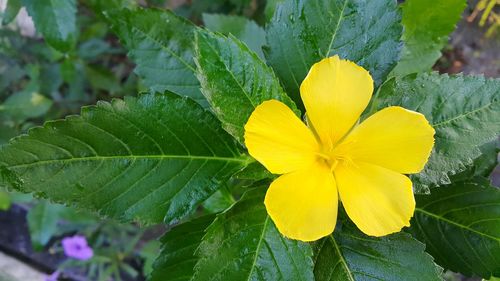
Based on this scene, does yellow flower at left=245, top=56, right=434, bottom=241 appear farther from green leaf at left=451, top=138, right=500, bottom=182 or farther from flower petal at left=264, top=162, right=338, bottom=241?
green leaf at left=451, top=138, right=500, bottom=182

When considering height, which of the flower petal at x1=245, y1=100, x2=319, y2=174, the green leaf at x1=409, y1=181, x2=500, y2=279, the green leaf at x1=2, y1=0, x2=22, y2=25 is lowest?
the green leaf at x1=409, y1=181, x2=500, y2=279

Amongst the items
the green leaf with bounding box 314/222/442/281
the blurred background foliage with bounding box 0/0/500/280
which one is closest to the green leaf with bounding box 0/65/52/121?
the blurred background foliage with bounding box 0/0/500/280

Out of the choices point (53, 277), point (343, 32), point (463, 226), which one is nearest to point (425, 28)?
point (343, 32)

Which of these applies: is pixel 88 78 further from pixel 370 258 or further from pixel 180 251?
pixel 370 258

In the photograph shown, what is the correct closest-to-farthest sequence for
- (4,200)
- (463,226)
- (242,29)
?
(463,226)
(242,29)
(4,200)

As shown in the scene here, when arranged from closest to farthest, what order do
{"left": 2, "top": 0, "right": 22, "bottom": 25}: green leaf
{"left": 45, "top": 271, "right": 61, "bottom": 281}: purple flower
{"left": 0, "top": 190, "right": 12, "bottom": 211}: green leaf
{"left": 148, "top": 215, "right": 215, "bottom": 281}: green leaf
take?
{"left": 148, "top": 215, "right": 215, "bottom": 281}: green leaf, {"left": 2, "top": 0, "right": 22, "bottom": 25}: green leaf, {"left": 0, "top": 190, "right": 12, "bottom": 211}: green leaf, {"left": 45, "top": 271, "right": 61, "bottom": 281}: purple flower

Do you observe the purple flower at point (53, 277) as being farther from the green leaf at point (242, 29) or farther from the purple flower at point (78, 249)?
the green leaf at point (242, 29)

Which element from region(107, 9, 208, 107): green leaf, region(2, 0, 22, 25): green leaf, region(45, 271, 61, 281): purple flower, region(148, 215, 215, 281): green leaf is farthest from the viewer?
region(45, 271, 61, 281): purple flower

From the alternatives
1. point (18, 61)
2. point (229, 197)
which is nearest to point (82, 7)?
point (18, 61)
